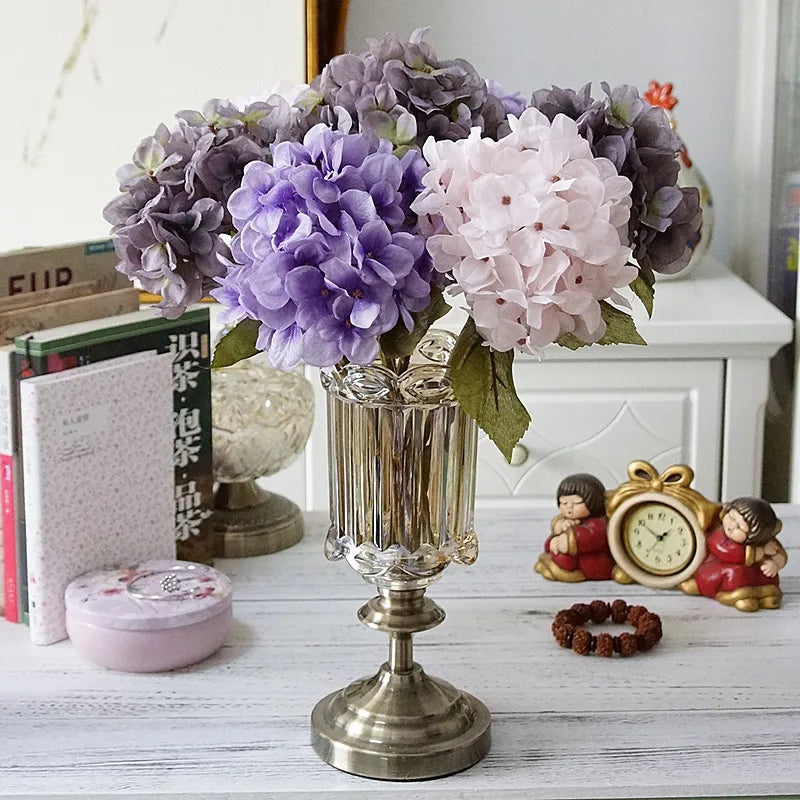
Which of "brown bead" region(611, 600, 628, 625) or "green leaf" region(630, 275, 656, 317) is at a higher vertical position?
"green leaf" region(630, 275, 656, 317)

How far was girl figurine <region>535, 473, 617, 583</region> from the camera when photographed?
137 cm

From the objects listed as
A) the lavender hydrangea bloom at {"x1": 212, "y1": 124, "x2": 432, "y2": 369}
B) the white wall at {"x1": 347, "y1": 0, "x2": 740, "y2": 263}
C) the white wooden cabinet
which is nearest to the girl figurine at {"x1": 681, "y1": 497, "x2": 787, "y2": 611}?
the lavender hydrangea bloom at {"x1": 212, "y1": 124, "x2": 432, "y2": 369}

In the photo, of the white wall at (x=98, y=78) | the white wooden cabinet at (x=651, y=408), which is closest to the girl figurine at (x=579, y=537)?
the white wooden cabinet at (x=651, y=408)

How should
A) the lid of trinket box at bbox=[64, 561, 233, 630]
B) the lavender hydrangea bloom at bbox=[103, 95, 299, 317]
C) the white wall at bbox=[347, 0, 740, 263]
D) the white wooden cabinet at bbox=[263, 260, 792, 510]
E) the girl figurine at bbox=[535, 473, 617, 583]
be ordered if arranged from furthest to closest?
the white wall at bbox=[347, 0, 740, 263]
the white wooden cabinet at bbox=[263, 260, 792, 510]
the girl figurine at bbox=[535, 473, 617, 583]
the lid of trinket box at bbox=[64, 561, 233, 630]
the lavender hydrangea bloom at bbox=[103, 95, 299, 317]

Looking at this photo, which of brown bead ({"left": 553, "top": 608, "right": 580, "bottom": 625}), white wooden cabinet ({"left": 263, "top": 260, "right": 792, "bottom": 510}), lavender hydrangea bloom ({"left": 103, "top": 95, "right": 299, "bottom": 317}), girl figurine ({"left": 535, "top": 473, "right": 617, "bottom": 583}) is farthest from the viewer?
white wooden cabinet ({"left": 263, "top": 260, "right": 792, "bottom": 510})

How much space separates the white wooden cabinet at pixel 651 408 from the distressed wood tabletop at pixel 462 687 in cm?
91

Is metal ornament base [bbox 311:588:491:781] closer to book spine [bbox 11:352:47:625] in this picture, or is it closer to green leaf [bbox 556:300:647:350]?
green leaf [bbox 556:300:647:350]

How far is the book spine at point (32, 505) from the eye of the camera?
3.89 feet

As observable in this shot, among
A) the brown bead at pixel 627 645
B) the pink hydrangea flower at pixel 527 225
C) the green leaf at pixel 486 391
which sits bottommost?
the brown bead at pixel 627 645

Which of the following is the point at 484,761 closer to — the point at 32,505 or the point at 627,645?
the point at 627,645

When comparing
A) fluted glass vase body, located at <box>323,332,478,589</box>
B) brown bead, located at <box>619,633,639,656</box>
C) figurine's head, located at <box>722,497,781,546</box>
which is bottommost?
brown bead, located at <box>619,633,639,656</box>

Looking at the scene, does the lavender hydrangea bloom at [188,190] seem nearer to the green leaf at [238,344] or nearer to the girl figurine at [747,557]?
the green leaf at [238,344]

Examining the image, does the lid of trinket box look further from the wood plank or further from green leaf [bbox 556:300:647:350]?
green leaf [bbox 556:300:647:350]

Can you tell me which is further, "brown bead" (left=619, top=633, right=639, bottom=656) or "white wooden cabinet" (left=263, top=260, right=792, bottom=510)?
"white wooden cabinet" (left=263, top=260, right=792, bottom=510)
